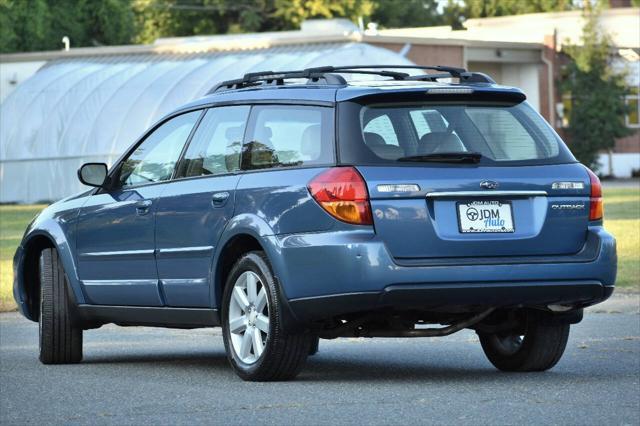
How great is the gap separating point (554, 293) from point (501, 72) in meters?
50.0

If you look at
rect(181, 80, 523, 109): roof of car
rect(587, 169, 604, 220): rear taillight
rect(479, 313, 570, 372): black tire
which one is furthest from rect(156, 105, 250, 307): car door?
rect(587, 169, 604, 220): rear taillight

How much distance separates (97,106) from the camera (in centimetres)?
4750

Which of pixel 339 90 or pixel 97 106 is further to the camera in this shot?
pixel 97 106

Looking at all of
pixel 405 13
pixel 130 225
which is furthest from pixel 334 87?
pixel 405 13

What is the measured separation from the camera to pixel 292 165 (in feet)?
30.2

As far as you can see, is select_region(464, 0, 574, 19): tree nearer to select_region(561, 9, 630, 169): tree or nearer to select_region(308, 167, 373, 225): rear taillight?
select_region(561, 9, 630, 169): tree

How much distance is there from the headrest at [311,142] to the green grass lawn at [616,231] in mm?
7562

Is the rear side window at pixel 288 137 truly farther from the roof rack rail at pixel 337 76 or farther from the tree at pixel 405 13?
the tree at pixel 405 13

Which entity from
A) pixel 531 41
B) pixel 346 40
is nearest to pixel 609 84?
pixel 531 41

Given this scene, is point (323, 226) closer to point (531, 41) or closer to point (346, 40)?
point (346, 40)

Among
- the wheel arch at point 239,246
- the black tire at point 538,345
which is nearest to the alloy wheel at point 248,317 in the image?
the wheel arch at point 239,246

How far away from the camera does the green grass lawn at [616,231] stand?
1820cm

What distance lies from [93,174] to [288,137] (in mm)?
1974

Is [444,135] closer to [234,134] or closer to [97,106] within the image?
[234,134]
